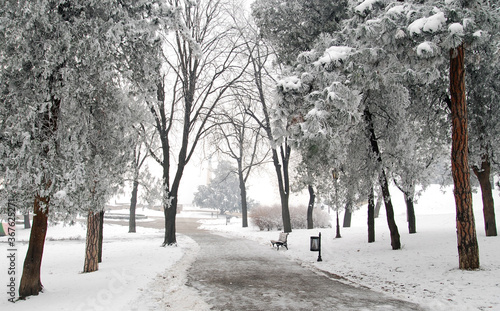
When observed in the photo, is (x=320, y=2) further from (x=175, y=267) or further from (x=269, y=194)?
(x=269, y=194)

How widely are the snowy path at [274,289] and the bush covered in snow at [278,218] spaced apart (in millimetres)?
15130

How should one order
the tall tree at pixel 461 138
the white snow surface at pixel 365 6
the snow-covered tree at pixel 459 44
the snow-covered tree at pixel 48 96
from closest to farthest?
the snow-covered tree at pixel 48 96, the snow-covered tree at pixel 459 44, the tall tree at pixel 461 138, the white snow surface at pixel 365 6

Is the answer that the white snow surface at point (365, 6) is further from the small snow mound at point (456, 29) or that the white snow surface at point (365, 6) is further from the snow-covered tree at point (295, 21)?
the snow-covered tree at point (295, 21)

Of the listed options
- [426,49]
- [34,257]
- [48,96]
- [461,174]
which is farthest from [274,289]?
[48,96]

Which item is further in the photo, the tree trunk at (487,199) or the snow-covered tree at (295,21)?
the tree trunk at (487,199)

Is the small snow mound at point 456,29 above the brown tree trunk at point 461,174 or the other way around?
above

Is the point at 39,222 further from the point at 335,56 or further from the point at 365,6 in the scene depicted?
the point at 365,6

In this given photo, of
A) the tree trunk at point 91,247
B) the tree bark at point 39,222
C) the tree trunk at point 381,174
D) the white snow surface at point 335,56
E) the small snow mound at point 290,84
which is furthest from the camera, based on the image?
the tree trunk at point 381,174

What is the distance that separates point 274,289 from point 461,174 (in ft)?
18.2

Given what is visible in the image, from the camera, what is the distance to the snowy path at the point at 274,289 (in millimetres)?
6180

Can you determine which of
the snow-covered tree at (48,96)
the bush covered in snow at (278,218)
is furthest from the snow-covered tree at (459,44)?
the bush covered in snow at (278,218)

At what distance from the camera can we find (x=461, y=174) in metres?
8.66

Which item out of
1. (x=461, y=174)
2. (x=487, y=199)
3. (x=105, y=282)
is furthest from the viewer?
(x=487, y=199)

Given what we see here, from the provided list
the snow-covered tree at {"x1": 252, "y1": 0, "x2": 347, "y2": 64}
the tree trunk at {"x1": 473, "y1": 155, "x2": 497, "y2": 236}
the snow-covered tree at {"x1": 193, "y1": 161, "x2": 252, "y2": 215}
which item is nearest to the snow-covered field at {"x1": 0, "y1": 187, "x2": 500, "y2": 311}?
the tree trunk at {"x1": 473, "y1": 155, "x2": 497, "y2": 236}
